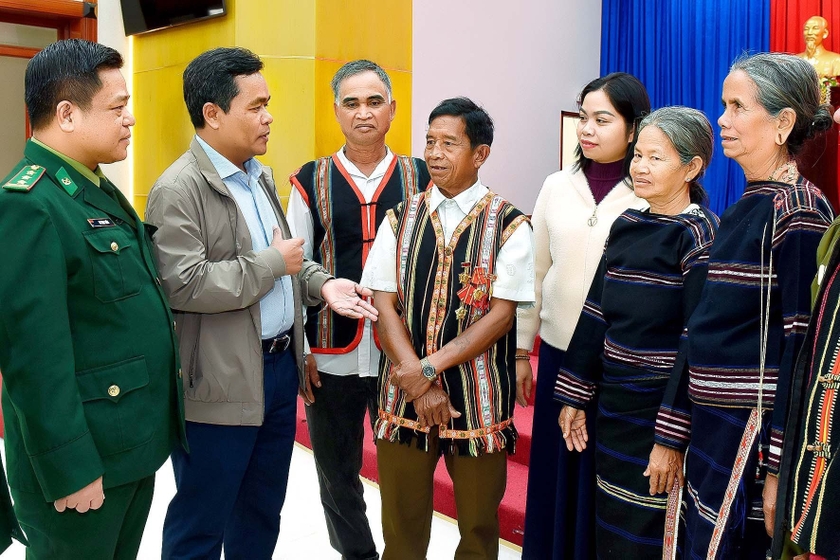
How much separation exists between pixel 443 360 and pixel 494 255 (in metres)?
0.31

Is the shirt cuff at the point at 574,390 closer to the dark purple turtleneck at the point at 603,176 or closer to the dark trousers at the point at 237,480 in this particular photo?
the dark purple turtleneck at the point at 603,176

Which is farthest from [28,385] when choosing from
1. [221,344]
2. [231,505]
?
[231,505]

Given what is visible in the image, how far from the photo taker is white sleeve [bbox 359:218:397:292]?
2.16 m

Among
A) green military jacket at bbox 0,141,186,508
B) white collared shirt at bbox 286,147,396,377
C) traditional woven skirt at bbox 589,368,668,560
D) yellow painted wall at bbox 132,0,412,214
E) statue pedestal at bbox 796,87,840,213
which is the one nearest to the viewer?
green military jacket at bbox 0,141,186,508

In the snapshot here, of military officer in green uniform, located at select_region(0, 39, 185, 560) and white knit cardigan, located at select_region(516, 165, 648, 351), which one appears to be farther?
white knit cardigan, located at select_region(516, 165, 648, 351)

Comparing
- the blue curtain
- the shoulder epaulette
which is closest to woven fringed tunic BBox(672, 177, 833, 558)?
the shoulder epaulette

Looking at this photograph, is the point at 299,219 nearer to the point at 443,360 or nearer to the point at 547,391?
the point at 443,360

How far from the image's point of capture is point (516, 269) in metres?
2.06

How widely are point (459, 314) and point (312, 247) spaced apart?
0.70 metres

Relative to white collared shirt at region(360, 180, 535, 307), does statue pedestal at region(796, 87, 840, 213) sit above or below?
above

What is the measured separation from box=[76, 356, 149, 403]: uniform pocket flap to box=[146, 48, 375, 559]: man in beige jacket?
11.1 inches

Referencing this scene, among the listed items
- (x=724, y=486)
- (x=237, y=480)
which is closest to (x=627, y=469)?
(x=724, y=486)

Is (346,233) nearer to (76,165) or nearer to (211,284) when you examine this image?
(211,284)

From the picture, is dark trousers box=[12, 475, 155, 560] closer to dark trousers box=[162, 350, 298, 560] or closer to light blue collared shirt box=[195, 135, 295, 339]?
dark trousers box=[162, 350, 298, 560]
